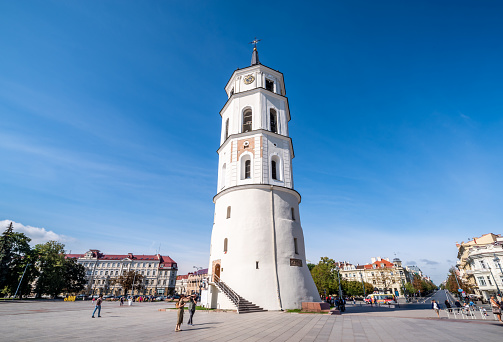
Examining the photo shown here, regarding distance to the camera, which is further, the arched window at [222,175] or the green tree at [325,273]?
the green tree at [325,273]

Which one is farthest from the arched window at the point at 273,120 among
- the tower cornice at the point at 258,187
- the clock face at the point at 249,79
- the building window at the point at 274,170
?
the tower cornice at the point at 258,187

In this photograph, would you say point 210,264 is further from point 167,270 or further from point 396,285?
point 396,285

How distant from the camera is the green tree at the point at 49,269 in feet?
149

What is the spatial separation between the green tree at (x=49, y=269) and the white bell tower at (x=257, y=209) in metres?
41.8

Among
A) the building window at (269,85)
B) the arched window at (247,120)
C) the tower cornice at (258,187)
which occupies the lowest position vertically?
the tower cornice at (258,187)

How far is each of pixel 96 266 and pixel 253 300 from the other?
104482mm

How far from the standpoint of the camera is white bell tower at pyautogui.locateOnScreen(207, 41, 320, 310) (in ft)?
66.5

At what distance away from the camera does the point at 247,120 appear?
28.9 meters

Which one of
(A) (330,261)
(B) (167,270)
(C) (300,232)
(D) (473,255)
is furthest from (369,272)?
(C) (300,232)

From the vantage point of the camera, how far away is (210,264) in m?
23.8

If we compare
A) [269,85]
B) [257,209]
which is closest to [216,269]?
[257,209]

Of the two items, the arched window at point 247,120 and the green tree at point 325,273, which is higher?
the arched window at point 247,120

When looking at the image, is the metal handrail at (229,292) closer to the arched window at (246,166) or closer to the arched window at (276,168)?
the arched window at (246,166)

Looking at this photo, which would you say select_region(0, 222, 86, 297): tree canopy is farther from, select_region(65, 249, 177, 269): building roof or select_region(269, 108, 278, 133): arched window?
select_region(65, 249, 177, 269): building roof
